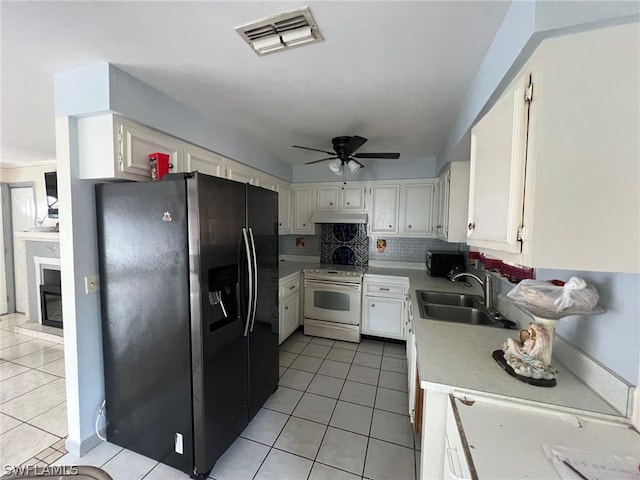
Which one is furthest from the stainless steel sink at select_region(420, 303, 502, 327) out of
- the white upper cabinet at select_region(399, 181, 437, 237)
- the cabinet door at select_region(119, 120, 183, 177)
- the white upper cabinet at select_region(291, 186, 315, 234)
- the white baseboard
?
the white baseboard

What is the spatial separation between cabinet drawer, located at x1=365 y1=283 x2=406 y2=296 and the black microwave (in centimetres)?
44

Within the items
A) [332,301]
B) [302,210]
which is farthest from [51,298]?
[332,301]

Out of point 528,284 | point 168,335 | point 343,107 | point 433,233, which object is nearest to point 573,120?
point 528,284

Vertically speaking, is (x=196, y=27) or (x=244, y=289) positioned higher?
(x=196, y=27)

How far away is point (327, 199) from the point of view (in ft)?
12.2

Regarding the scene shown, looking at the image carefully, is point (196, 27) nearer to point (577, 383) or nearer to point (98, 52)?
point (98, 52)

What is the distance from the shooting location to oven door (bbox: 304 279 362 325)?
10.7 feet

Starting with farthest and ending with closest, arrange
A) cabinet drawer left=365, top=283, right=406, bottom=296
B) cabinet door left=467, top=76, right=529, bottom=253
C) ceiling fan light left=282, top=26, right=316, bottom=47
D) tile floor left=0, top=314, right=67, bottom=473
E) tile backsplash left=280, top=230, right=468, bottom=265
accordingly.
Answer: tile backsplash left=280, top=230, right=468, bottom=265, cabinet drawer left=365, top=283, right=406, bottom=296, tile floor left=0, top=314, right=67, bottom=473, ceiling fan light left=282, top=26, right=316, bottom=47, cabinet door left=467, top=76, right=529, bottom=253

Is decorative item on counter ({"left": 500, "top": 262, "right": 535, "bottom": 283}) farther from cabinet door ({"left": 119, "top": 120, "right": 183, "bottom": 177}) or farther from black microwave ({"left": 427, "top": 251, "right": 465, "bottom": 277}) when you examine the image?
cabinet door ({"left": 119, "top": 120, "right": 183, "bottom": 177})

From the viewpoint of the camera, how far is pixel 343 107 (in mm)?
1958

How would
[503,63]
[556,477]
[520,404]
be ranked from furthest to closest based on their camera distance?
[503,63]
[520,404]
[556,477]

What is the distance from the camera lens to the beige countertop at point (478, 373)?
0.96 metres

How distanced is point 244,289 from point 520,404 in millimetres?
1510

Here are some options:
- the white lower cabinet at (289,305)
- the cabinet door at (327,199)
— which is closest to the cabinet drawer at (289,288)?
the white lower cabinet at (289,305)
